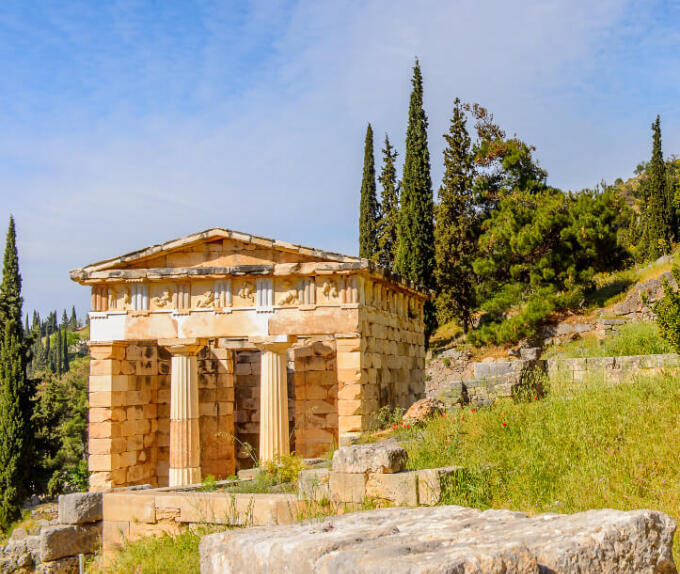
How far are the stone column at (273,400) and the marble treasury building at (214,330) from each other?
0.8 inches

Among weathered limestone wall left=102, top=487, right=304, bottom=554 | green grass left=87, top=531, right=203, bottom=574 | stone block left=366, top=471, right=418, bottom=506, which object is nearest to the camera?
stone block left=366, top=471, right=418, bottom=506

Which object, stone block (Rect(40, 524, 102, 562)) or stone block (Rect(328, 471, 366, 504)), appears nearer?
stone block (Rect(328, 471, 366, 504))

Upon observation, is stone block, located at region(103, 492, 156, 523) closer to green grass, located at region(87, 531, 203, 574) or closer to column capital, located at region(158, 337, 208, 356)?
green grass, located at region(87, 531, 203, 574)

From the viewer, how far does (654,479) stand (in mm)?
7016

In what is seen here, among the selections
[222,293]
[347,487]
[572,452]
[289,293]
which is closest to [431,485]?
[347,487]

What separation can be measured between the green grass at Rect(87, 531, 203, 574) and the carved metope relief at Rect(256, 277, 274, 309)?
651 cm

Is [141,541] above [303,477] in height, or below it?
below

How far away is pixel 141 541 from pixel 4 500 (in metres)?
17.8

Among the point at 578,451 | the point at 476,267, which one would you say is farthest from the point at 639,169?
the point at 578,451

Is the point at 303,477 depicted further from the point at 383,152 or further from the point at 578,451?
the point at 383,152

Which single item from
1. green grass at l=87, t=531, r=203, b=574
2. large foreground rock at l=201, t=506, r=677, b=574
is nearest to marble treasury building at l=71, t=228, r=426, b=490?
green grass at l=87, t=531, r=203, b=574

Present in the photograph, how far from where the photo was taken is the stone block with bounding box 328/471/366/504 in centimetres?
759

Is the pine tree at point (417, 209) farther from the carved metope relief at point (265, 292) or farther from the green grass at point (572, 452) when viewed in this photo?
the green grass at point (572, 452)

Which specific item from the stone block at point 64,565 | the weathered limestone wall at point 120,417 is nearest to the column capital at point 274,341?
the weathered limestone wall at point 120,417
